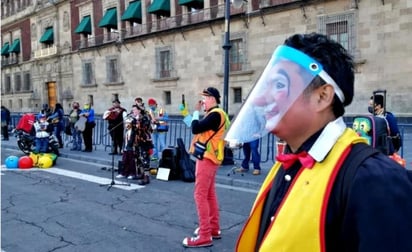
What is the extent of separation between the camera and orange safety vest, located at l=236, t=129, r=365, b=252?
116 cm

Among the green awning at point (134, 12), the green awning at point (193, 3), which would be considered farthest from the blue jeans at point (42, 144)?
the green awning at point (134, 12)

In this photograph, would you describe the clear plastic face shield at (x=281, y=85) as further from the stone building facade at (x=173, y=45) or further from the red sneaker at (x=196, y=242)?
the stone building facade at (x=173, y=45)

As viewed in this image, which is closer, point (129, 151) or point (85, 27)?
point (129, 151)

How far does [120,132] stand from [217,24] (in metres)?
13.1

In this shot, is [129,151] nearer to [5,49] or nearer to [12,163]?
[12,163]

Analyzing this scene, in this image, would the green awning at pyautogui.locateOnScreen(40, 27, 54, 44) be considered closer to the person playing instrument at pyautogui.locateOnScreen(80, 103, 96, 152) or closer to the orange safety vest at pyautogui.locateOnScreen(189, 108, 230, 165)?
the person playing instrument at pyautogui.locateOnScreen(80, 103, 96, 152)

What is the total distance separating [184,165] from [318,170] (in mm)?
7523

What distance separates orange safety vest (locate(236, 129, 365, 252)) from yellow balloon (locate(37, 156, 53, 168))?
10.8 m

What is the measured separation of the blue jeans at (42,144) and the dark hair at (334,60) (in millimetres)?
11830

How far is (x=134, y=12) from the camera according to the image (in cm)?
2850

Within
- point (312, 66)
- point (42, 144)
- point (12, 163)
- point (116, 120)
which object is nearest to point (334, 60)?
point (312, 66)

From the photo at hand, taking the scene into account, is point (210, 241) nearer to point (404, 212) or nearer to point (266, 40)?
point (404, 212)


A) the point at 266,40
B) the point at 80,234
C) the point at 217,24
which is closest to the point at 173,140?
the point at 80,234

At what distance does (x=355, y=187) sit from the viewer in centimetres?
112
